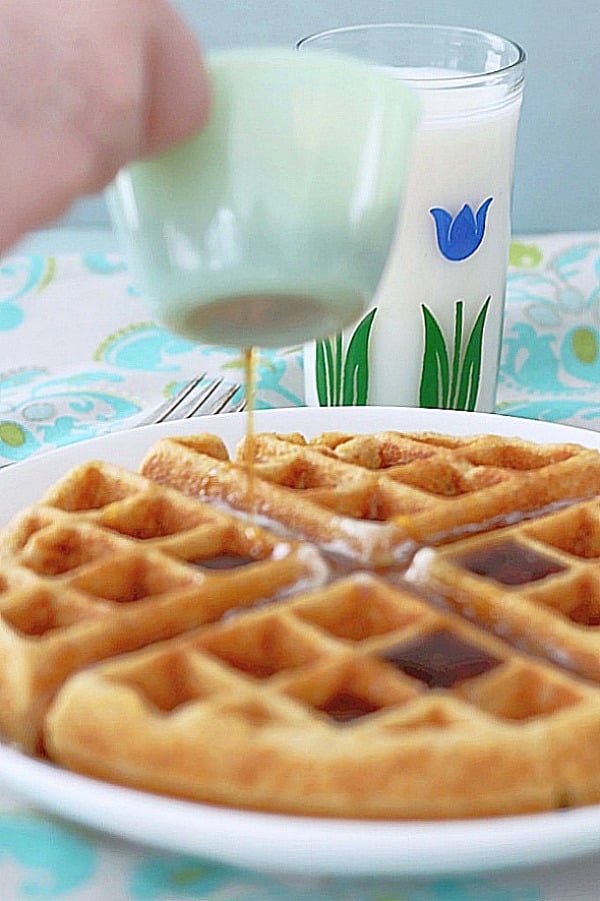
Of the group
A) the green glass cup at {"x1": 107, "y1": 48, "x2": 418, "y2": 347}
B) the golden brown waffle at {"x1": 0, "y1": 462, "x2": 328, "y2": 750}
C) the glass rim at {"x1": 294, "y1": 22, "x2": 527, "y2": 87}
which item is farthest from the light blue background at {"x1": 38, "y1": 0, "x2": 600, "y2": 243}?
the green glass cup at {"x1": 107, "y1": 48, "x2": 418, "y2": 347}

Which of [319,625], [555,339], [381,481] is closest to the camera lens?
[319,625]

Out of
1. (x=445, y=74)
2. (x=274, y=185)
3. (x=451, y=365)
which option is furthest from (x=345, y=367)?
(x=274, y=185)

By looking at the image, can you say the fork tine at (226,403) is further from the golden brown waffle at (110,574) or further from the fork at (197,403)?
the golden brown waffle at (110,574)

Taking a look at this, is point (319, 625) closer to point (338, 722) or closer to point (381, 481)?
point (338, 722)

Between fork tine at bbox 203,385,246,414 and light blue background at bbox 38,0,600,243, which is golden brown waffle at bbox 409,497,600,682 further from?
light blue background at bbox 38,0,600,243

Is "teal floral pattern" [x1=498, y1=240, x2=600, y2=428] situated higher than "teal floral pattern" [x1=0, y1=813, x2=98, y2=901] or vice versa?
"teal floral pattern" [x1=0, y1=813, x2=98, y2=901]

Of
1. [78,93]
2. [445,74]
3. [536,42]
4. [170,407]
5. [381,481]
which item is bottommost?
[170,407]

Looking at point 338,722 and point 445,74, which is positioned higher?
point 445,74

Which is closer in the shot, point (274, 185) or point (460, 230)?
point (274, 185)
